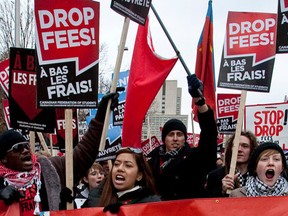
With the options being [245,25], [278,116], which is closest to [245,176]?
[245,25]

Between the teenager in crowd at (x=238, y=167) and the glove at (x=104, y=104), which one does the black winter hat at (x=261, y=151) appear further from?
the glove at (x=104, y=104)

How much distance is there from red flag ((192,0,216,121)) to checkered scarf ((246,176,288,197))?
2.47m

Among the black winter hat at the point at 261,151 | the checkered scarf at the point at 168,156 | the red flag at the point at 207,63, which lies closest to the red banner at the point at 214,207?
the black winter hat at the point at 261,151

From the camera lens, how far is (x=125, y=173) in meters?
3.60

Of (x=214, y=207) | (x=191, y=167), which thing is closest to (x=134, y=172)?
(x=214, y=207)

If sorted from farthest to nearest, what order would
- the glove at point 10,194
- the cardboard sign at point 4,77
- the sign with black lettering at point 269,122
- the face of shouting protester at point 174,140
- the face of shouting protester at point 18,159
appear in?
the cardboard sign at point 4,77 < the sign with black lettering at point 269,122 < the face of shouting protester at point 174,140 < the face of shouting protester at point 18,159 < the glove at point 10,194

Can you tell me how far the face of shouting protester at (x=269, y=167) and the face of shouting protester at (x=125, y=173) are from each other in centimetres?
89

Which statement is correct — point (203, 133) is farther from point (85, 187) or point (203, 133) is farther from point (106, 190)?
point (85, 187)

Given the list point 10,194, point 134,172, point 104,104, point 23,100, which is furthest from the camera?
point 23,100

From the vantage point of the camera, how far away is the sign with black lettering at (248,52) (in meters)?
4.74

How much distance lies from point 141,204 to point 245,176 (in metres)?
1.69

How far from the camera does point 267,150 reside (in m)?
3.88

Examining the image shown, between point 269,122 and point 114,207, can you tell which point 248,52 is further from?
point 269,122

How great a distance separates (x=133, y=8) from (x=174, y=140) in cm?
129
